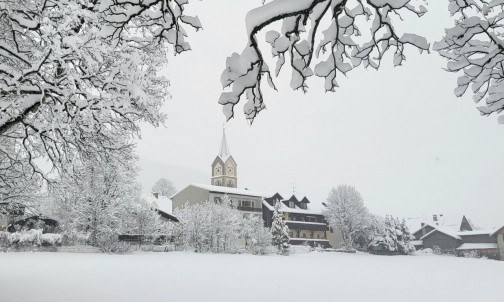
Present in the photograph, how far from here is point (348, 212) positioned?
180 feet

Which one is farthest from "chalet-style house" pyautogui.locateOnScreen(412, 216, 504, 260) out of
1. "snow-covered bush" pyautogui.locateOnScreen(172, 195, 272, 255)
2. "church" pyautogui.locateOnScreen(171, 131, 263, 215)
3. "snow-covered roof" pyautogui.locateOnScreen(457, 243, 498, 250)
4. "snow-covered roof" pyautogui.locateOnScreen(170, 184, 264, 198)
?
"snow-covered bush" pyautogui.locateOnScreen(172, 195, 272, 255)

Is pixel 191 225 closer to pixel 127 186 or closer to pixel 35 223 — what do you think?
pixel 127 186

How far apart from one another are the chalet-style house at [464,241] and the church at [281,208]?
1614 cm

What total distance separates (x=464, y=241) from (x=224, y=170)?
45985mm

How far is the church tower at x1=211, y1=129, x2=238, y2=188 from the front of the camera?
229 feet

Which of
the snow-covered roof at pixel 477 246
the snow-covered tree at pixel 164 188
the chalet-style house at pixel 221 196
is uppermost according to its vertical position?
the snow-covered tree at pixel 164 188

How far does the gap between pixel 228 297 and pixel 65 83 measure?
6.82 metres

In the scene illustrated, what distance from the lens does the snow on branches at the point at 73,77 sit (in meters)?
6.10

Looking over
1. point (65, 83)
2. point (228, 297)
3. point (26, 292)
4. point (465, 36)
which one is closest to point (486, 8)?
point (465, 36)

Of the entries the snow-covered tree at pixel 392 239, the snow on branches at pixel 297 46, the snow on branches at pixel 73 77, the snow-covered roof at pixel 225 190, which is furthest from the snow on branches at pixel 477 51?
the snow-covered roof at pixel 225 190

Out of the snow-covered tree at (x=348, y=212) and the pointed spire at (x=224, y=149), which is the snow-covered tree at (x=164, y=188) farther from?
the snow-covered tree at (x=348, y=212)

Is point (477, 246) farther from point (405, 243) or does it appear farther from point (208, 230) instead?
point (208, 230)

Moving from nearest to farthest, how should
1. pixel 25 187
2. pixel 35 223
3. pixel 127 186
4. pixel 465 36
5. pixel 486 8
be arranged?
pixel 465 36
pixel 486 8
pixel 25 187
pixel 127 186
pixel 35 223

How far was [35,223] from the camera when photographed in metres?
35.3
